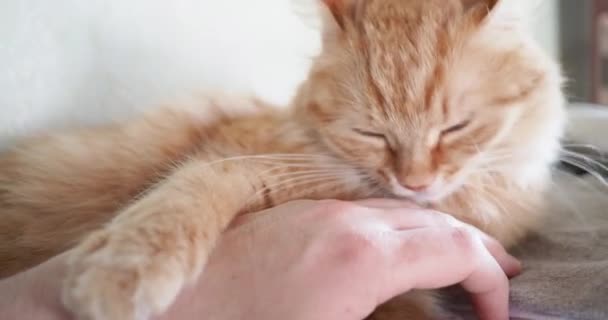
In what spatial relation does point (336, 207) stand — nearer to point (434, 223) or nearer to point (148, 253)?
point (434, 223)

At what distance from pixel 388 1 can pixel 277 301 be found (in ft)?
1.92

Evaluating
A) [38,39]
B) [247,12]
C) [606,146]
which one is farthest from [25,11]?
[606,146]

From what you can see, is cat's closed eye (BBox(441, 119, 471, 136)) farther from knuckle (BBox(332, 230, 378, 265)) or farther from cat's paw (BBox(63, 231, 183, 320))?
cat's paw (BBox(63, 231, 183, 320))

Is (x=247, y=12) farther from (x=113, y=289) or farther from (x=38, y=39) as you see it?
(x=113, y=289)

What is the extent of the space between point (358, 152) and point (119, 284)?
0.46 meters

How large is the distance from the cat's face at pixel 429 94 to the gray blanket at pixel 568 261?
16cm

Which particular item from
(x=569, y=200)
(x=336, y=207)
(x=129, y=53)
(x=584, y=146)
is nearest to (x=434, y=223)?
(x=336, y=207)

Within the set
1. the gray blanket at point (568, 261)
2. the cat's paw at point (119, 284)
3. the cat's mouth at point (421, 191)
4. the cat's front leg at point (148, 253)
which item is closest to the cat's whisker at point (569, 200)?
the gray blanket at point (568, 261)

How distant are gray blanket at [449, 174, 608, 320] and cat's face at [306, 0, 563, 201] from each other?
155mm

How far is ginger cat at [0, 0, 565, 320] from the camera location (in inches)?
38.5

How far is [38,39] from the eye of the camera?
122cm

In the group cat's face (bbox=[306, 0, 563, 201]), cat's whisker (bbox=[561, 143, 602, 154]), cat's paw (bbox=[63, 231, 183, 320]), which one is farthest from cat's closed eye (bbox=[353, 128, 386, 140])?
cat's whisker (bbox=[561, 143, 602, 154])

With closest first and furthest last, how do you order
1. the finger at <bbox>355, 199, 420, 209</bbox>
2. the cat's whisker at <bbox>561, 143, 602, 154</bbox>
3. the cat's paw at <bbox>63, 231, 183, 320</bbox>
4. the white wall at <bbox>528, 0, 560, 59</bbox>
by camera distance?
the cat's paw at <bbox>63, 231, 183, 320</bbox>
the finger at <bbox>355, 199, 420, 209</bbox>
the cat's whisker at <bbox>561, 143, 602, 154</bbox>
the white wall at <bbox>528, 0, 560, 59</bbox>

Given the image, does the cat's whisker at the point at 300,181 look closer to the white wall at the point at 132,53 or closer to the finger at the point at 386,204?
the finger at the point at 386,204
